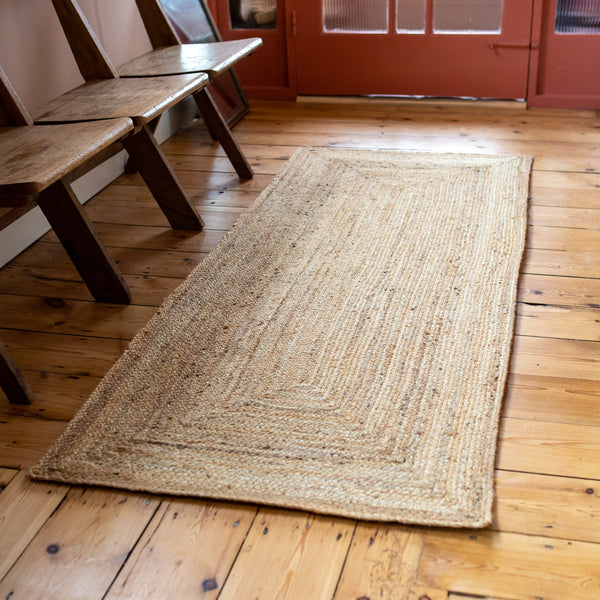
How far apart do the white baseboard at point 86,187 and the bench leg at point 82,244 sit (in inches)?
10.5

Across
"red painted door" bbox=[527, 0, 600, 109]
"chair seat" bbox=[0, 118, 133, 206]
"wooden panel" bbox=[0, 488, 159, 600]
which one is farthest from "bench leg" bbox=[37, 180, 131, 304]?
"red painted door" bbox=[527, 0, 600, 109]

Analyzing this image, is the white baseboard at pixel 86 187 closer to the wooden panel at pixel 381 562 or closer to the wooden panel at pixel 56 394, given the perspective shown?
the wooden panel at pixel 56 394

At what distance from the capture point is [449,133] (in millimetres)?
2951

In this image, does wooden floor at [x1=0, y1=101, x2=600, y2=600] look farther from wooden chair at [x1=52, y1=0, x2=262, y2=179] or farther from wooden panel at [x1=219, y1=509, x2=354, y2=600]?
wooden chair at [x1=52, y1=0, x2=262, y2=179]

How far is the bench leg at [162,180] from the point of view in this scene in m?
2.20

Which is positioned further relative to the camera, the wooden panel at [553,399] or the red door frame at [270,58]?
the red door frame at [270,58]

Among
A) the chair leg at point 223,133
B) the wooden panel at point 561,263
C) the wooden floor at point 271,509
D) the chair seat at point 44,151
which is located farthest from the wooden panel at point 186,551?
the chair leg at point 223,133

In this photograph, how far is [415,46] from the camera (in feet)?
10.5

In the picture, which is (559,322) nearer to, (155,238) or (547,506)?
(547,506)

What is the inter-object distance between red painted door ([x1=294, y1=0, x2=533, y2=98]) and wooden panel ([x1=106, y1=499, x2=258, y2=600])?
242cm

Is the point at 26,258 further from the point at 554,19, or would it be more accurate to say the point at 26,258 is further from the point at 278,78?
the point at 554,19

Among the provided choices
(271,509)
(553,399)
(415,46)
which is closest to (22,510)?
(271,509)

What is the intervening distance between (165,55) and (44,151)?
3.11 feet

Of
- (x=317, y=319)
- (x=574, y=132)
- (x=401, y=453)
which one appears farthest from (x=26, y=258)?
(x=574, y=132)
